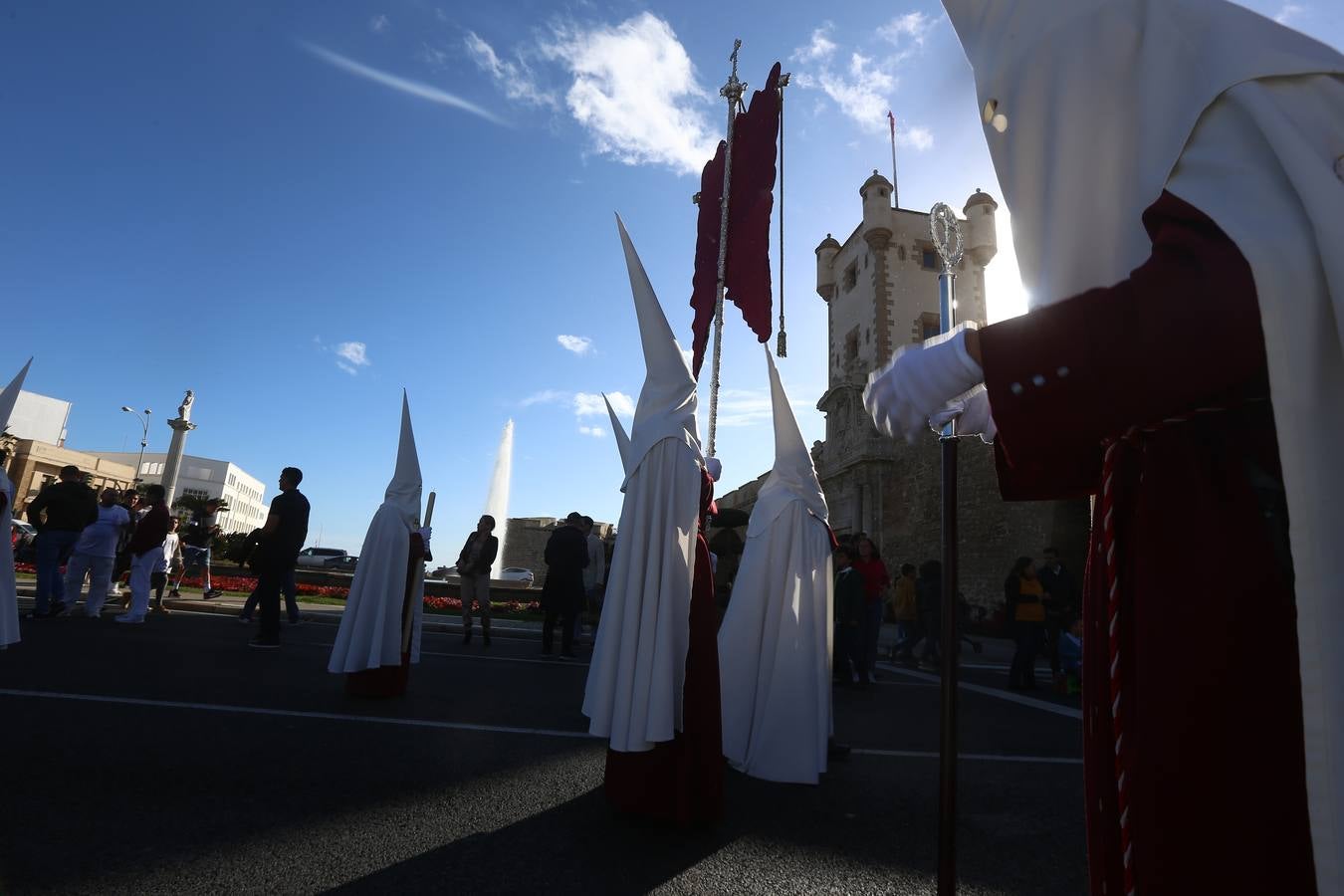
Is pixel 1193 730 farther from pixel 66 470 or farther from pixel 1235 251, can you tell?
pixel 66 470

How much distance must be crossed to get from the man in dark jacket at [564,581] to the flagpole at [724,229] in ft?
9.65

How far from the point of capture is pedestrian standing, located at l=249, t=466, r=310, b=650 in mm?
7055

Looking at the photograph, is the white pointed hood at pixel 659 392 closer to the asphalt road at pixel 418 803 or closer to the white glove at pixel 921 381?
the asphalt road at pixel 418 803

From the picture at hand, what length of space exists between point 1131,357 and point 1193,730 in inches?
20.6

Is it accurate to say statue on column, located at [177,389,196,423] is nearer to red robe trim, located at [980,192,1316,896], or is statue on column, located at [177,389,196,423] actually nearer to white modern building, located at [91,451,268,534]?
red robe trim, located at [980,192,1316,896]

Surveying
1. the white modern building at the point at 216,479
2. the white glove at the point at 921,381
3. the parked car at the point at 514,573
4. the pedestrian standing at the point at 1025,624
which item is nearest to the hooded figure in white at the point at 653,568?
the white glove at the point at 921,381

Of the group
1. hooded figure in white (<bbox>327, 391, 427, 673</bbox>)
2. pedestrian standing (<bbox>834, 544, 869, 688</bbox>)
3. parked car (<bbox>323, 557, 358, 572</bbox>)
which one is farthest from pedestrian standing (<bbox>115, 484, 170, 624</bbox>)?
parked car (<bbox>323, 557, 358, 572</bbox>)

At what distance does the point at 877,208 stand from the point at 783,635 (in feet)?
81.4

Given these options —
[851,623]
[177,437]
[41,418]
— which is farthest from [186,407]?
[41,418]

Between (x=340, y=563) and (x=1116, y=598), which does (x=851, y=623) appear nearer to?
(x=1116, y=598)

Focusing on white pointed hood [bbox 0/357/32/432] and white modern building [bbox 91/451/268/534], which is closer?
white pointed hood [bbox 0/357/32/432]

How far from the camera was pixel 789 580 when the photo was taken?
171 inches

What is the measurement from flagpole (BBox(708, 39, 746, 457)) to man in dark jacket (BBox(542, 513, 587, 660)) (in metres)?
2.94

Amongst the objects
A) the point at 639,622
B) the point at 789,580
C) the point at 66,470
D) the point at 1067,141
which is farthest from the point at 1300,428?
the point at 66,470
